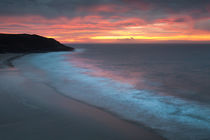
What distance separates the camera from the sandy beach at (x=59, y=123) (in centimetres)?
434

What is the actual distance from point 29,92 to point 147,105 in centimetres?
599

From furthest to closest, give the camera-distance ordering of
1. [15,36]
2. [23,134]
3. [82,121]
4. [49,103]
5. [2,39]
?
1. [15,36]
2. [2,39]
3. [49,103]
4. [82,121]
5. [23,134]

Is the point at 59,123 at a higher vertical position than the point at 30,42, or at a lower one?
lower

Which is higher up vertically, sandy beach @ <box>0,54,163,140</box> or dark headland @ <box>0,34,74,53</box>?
dark headland @ <box>0,34,74,53</box>

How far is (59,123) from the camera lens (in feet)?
16.6

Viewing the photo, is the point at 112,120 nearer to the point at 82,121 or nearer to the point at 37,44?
the point at 82,121

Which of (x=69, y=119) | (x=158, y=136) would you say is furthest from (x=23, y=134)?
(x=158, y=136)

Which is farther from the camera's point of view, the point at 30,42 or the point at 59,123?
the point at 30,42

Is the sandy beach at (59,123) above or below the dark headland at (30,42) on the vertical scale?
below

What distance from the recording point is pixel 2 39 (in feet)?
191

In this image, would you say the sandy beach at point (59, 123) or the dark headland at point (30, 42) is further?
the dark headland at point (30, 42)

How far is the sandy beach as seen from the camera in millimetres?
4344

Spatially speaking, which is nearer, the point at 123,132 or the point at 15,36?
the point at 123,132

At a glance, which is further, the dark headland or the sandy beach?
the dark headland
